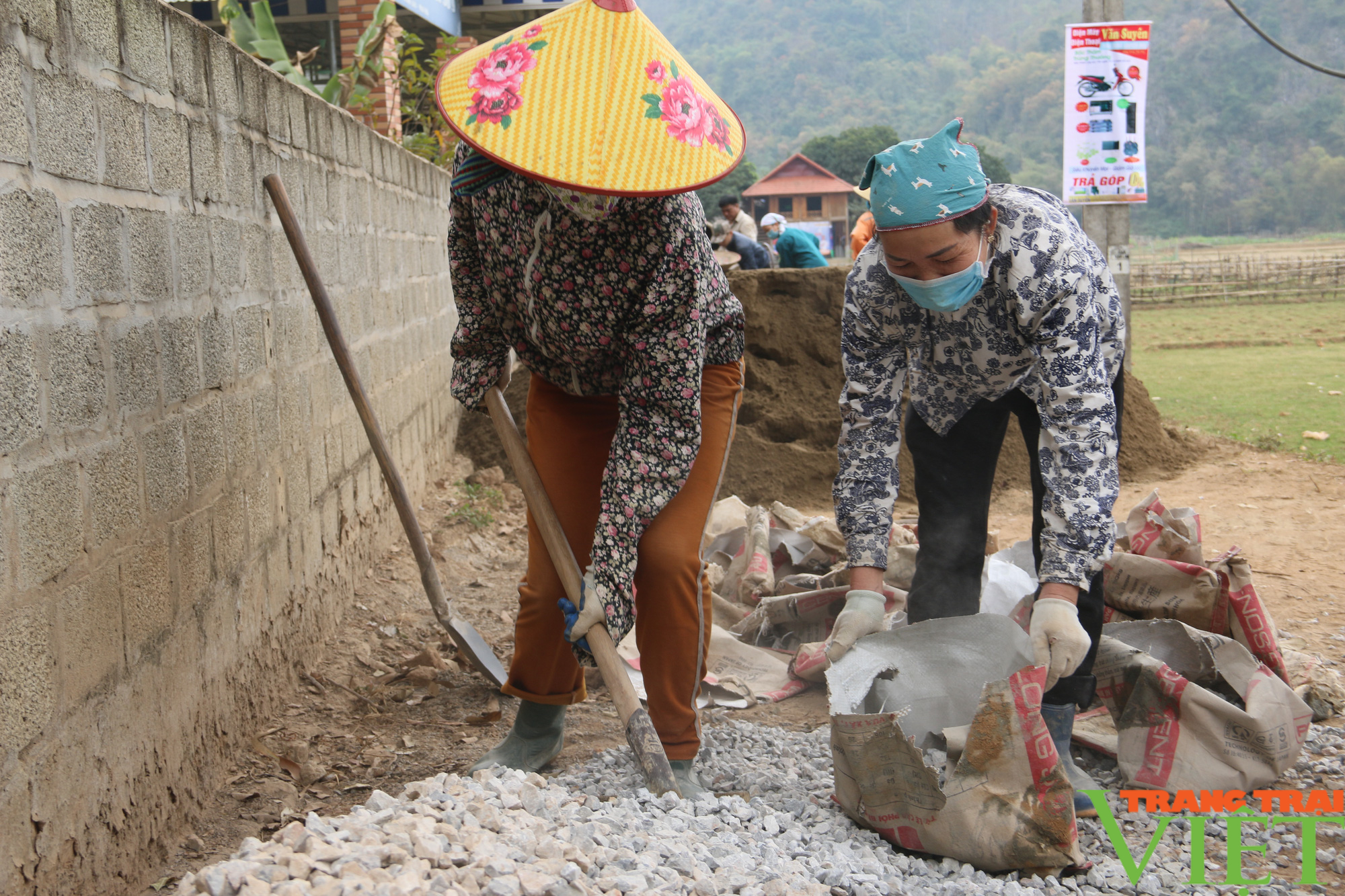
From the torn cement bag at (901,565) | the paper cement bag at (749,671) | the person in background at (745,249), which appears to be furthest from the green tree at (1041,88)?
the paper cement bag at (749,671)

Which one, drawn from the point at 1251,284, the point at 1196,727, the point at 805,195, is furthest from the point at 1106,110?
the point at 805,195

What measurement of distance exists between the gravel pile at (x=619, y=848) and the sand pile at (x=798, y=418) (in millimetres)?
3717

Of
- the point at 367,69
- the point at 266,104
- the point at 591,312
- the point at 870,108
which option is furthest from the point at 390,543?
the point at 870,108

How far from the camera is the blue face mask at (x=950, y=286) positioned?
6.79 ft

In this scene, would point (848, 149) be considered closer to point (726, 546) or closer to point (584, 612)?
point (726, 546)

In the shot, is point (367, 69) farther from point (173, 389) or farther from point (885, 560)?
point (885, 560)

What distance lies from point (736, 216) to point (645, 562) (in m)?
9.39

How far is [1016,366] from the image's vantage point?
7.57 feet

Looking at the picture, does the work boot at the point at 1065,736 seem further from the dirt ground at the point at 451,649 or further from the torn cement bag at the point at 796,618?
the torn cement bag at the point at 796,618

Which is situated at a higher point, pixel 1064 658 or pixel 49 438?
pixel 49 438

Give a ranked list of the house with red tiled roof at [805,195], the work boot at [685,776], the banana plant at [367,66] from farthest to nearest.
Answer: the house with red tiled roof at [805,195], the banana plant at [367,66], the work boot at [685,776]

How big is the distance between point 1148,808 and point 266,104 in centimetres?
302

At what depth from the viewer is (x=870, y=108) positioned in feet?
289

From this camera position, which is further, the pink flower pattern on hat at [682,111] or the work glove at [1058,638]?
the work glove at [1058,638]
